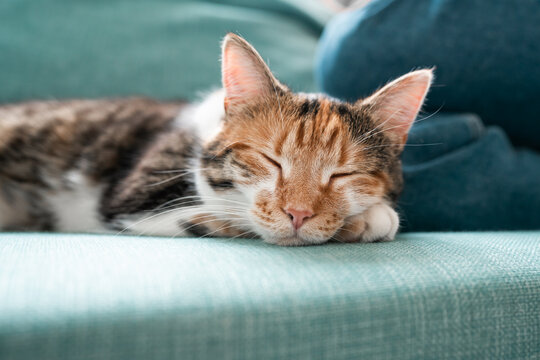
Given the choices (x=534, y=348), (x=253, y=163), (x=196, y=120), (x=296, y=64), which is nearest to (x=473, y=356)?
(x=534, y=348)

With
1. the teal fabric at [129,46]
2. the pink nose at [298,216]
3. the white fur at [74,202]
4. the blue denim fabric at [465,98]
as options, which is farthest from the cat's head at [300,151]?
the teal fabric at [129,46]

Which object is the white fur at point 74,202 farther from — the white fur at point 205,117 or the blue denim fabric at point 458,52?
the blue denim fabric at point 458,52

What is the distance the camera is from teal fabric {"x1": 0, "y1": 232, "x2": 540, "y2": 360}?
555 mm

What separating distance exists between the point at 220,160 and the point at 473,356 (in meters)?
0.72

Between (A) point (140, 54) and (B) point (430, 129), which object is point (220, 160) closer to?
(B) point (430, 129)

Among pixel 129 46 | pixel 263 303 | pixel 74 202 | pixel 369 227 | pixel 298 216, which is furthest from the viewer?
pixel 129 46

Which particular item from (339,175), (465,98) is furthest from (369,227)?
(465,98)

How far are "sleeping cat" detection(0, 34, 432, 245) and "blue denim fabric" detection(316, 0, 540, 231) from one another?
252 mm

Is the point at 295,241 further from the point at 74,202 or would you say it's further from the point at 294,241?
the point at 74,202

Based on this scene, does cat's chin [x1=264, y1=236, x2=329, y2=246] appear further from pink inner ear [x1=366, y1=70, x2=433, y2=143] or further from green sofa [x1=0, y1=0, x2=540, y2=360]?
pink inner ear [x1=366, y1=70, x2=433, y2=143]

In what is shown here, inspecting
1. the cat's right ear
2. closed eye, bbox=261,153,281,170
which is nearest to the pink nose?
closed eye, bbox=261,153,281,170

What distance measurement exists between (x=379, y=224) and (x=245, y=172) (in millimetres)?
361

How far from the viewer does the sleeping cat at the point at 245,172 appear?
37.9 inches

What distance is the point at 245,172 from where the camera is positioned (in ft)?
3.34
